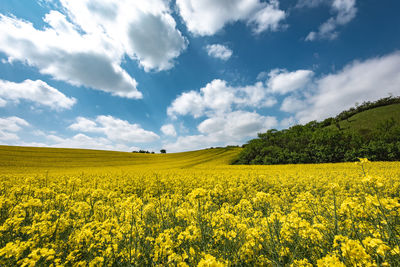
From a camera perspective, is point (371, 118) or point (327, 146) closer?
point (327, 146)

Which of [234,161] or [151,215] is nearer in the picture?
[151,215]

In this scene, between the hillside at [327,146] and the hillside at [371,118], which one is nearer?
the hillside at [327,146]

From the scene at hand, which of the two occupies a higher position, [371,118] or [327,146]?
[371,118]

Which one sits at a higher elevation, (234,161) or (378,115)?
(378,115)

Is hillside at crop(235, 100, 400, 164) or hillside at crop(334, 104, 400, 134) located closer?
hillside at crop(235, 100, 400, 164)

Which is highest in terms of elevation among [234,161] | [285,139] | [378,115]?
[378,115]

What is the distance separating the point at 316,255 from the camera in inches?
112

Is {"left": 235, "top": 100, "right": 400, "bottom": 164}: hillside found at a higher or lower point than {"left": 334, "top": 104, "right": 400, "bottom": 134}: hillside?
lower

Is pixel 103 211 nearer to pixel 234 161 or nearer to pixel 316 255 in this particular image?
pixel 316 255

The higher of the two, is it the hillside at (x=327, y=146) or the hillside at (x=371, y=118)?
the hillside at (x=371, y=118)

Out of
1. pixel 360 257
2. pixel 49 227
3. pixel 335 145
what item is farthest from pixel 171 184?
pixel 335 145

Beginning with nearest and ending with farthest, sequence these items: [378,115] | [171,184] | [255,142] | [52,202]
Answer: [52,202] < [171,184] < [255,142] < [378,115]

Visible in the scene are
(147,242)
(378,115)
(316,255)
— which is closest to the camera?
(316,255)

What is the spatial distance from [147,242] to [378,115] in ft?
221
